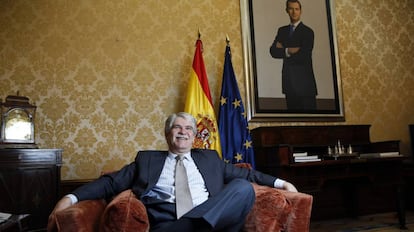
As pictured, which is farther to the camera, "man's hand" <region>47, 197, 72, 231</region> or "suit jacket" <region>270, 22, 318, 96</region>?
"suit jacket" <region>270, 22, 318, 96</region>

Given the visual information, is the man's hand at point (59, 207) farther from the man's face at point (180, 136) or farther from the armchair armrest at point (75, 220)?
the man's face at point (180, 136)

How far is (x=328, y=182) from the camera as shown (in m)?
3.60

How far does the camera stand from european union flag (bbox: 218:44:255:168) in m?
3.17

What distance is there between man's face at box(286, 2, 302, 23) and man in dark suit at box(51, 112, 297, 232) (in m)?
2.39

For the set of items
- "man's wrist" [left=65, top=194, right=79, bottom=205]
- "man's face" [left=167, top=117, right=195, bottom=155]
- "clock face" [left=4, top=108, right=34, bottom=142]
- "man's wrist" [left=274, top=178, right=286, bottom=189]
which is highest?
"clock face" [left=4, top=108, right=34, bottom=142]

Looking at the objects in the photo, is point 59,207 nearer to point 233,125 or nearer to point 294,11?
point 233,125

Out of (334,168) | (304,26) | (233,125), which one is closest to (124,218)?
(233,125)

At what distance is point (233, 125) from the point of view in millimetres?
3234

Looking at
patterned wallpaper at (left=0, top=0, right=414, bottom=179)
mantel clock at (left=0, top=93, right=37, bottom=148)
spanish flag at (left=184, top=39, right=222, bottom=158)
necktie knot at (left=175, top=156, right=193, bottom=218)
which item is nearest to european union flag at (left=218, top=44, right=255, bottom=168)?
spanish flag at (left=184, top=39, right=222, bottom=158)

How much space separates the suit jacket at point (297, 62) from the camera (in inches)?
147

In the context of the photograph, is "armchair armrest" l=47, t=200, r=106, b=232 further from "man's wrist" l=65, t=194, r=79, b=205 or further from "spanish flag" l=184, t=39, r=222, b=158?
"spanish flag" l=184, t=39, r=222, b=158

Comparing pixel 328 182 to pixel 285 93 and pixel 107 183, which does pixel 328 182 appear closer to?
pixel 285 93

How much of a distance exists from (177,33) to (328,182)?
236cm

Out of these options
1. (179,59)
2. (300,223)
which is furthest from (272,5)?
(300,223)
